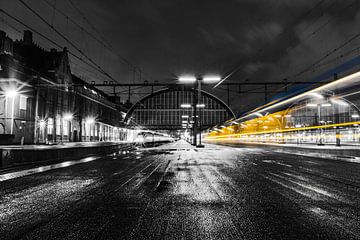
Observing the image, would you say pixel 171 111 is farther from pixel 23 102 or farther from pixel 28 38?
pixel 23 102

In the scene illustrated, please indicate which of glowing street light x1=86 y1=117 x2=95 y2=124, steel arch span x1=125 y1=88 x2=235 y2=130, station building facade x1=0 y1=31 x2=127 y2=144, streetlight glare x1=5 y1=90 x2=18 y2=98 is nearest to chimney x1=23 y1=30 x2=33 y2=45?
station building facade x1=0 y1=31 x2=127 y2=144

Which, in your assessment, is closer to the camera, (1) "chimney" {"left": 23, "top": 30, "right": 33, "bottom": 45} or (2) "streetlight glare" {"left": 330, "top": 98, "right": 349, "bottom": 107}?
(2) "streetlight glare" {"left": 330, "top": 98, "right": 349, "bottom": 107}

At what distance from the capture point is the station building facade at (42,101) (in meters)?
28.6

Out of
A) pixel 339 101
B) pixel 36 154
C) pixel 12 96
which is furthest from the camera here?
pixel 12 96

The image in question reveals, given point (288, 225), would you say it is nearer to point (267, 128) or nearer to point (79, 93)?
point (267, 128)

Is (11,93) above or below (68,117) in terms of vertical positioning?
above

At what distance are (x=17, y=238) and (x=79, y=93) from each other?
48703 mm

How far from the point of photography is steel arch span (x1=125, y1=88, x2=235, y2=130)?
80.3 metres

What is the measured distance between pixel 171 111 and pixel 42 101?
49.2m

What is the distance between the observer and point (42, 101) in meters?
35.0

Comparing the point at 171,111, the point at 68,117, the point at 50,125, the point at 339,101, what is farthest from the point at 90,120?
the point at 339,101

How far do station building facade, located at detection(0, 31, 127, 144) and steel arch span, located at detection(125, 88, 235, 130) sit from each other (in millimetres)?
21646

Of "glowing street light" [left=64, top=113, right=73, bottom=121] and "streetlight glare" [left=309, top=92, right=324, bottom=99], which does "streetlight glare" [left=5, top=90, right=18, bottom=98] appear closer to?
"glowing street light" [left=64, top=113, right=73, bottom=121]

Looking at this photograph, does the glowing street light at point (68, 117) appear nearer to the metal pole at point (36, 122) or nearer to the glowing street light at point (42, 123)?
the glowing street light at point (42, 123)
